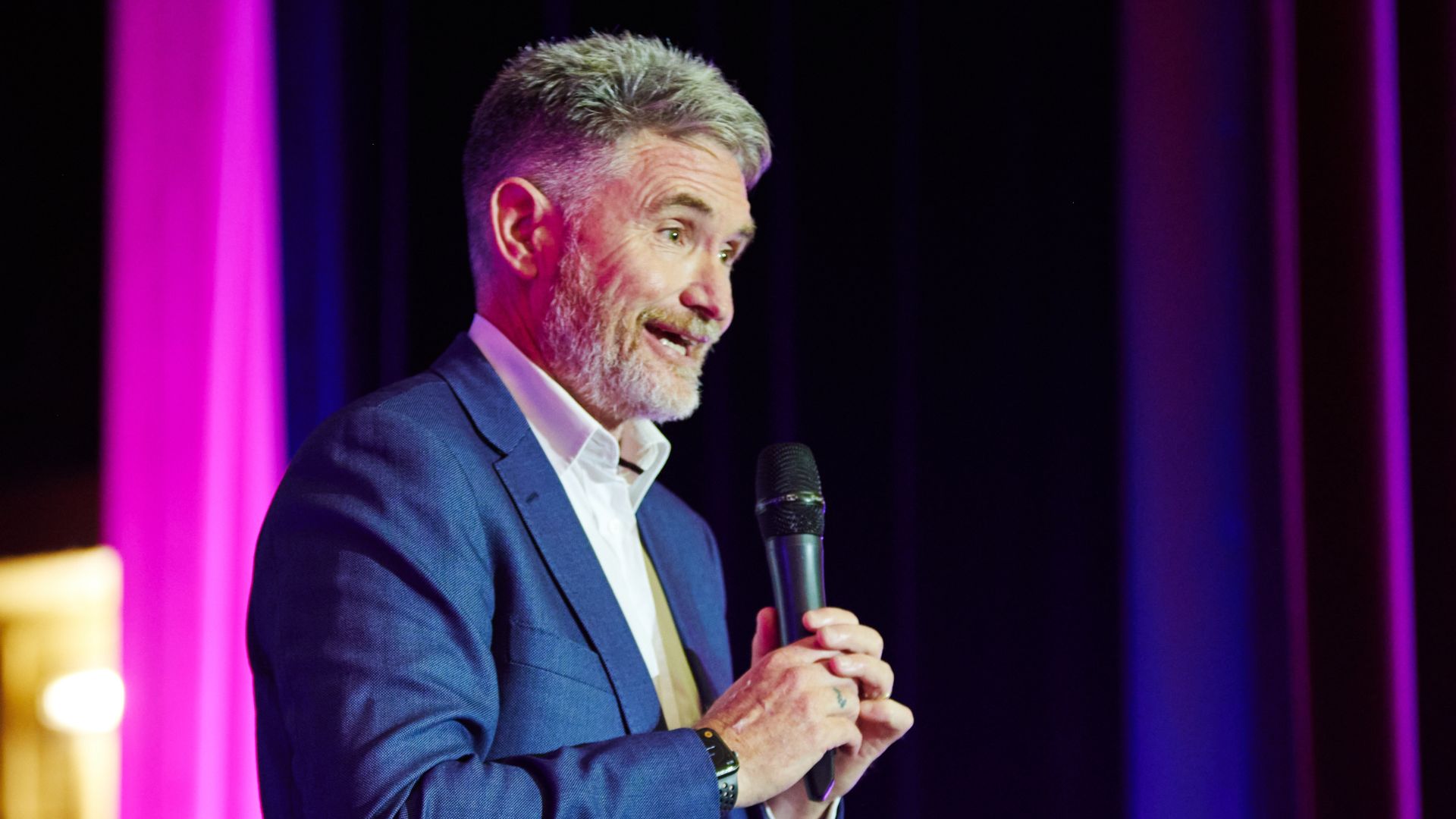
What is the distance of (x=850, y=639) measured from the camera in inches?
53.2

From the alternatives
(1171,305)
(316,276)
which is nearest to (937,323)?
(1171,305)

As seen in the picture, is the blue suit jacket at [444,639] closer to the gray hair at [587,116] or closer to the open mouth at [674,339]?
the open mouth at [674,339]

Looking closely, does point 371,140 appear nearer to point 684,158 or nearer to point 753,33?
point 753,33

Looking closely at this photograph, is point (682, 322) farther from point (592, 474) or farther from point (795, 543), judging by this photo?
point (795, 543)

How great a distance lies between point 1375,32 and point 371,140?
75.9 inches

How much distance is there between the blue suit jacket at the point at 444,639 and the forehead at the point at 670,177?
374 millimetres

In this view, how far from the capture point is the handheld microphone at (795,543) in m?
1.40

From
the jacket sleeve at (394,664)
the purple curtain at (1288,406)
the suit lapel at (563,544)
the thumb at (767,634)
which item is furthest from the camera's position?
the purple curtain at (1288,406)

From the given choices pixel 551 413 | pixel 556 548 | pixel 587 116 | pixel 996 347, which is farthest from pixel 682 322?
pixel 996 347

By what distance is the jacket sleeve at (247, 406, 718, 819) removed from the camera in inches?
45.1

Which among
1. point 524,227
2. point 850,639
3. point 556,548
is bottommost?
point 850,639

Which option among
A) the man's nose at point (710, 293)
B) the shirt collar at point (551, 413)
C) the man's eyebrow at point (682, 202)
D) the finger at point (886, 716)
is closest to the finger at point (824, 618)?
the finger at point (886, 716)

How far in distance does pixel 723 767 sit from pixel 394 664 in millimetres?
364

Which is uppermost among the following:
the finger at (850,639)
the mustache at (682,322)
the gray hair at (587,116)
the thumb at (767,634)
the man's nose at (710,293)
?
the gray hair at (587,116)
